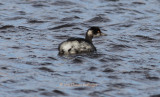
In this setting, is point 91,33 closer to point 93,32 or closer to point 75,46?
point 93,32

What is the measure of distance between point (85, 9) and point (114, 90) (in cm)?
1025

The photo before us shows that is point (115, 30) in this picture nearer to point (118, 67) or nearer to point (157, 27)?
point (157, 27)

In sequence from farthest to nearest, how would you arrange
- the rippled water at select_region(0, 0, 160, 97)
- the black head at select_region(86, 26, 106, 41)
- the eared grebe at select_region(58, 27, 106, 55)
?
the black head at select_region(86, 26, 106, 41) → the eared grebe at select_region(58, 27, 106, 55) → the rippled water at select_region(0, 0, 160, 97)

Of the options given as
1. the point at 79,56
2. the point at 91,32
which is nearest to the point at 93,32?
the point at 91,32

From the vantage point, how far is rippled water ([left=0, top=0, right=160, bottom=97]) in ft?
33.5

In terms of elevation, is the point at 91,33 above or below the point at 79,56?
above

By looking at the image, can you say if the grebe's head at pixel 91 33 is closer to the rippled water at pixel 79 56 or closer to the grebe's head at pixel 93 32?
the grebe's head at pixel 93 32

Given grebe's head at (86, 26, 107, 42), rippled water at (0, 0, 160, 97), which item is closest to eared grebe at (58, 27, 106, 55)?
rippled water at (0, 0, 160, 97)

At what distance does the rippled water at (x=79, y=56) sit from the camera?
10.2 metres

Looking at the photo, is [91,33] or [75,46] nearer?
[75,46]

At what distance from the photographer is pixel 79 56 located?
12.7 m

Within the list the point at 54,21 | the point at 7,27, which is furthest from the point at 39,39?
the point at 54,21

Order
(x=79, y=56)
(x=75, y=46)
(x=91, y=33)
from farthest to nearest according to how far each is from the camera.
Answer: (x=91, y=33) < (x=79, y=56) < (x=75, y=46)

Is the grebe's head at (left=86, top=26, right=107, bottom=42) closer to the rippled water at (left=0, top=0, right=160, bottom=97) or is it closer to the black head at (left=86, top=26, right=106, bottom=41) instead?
the black head at (left=86, top=26, right=106, bottom=41)
